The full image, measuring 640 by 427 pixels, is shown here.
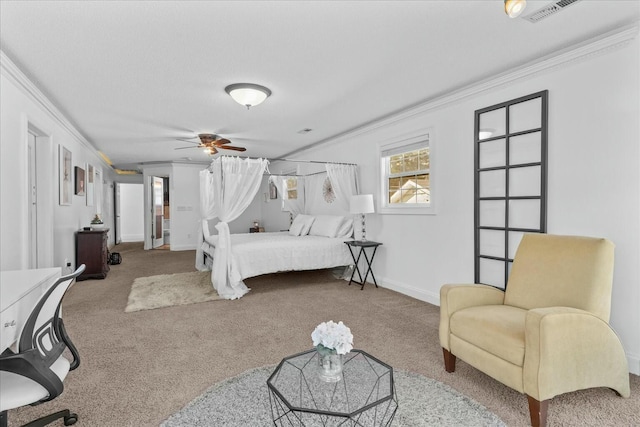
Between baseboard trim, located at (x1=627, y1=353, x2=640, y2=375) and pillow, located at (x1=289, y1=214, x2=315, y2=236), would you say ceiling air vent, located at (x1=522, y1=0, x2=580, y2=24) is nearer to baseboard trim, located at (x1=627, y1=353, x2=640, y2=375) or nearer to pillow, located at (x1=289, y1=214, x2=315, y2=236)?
baseboard trim, located at (x1=627, y1=353, x2=640, y2=375)

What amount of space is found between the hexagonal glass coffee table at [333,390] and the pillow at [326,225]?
3697 mm

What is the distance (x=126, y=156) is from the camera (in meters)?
7.98

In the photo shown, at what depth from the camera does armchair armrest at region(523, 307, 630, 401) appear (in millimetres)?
1741

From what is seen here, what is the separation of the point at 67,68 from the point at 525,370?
4172mm

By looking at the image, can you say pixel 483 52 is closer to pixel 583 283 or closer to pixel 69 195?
pixel 583 283

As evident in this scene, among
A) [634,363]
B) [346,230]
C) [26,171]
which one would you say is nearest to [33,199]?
[26,171]

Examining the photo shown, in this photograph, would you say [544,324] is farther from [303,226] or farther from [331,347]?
[303,226]

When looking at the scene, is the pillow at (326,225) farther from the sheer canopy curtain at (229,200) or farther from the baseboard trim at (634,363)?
the baseboard trim at (634,363)

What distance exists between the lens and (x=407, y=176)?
459cm

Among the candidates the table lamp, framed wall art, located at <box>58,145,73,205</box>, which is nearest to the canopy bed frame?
the table lamp


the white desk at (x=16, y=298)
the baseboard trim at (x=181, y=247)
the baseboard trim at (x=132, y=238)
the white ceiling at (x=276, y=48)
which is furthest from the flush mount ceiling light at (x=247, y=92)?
the baseboard trim at (x=132, y=238)

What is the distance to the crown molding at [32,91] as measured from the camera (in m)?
2.86

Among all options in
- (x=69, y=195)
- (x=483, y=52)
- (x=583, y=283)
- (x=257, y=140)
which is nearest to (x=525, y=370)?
(x=583, y=283)

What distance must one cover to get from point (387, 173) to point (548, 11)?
290 centimetres
